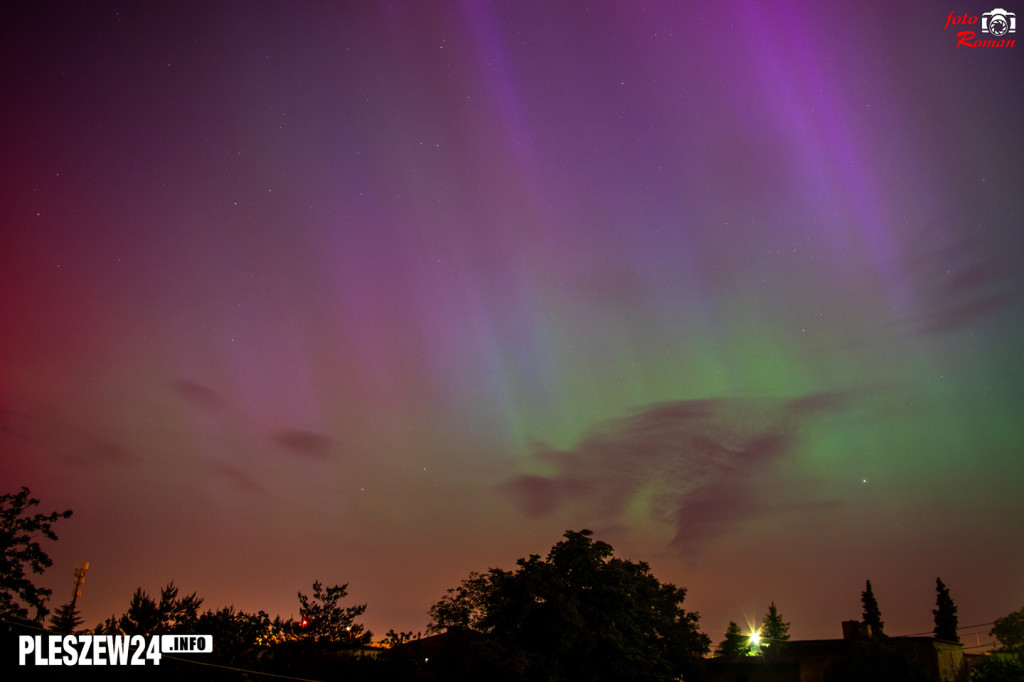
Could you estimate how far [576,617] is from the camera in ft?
133

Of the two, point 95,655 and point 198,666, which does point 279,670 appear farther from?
point 95,655

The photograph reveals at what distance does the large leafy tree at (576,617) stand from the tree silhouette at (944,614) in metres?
84.2

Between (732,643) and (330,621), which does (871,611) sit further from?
(330,621)

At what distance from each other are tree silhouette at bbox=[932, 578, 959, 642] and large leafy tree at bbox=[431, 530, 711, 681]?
84.2 metres

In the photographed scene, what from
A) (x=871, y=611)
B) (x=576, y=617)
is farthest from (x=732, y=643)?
(x=576, y=617)

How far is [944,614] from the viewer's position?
108000 millimetres

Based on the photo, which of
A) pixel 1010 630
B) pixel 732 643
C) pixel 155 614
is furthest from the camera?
pixel 732 643

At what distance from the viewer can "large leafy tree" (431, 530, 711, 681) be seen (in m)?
40.2

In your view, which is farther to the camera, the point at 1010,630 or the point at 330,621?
the point at 1010,630

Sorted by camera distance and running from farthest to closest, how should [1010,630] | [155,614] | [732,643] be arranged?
[732,643] → [1010,630] → [155,614]

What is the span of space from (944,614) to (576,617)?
3807 inches

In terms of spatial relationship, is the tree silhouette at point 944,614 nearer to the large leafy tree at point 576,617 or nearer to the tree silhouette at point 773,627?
the tree silhouette at point 773,627

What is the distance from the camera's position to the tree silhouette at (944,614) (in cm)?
10585

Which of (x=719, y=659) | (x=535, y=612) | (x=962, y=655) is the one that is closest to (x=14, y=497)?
(x=535, y=612)
